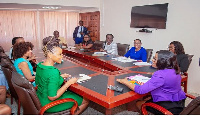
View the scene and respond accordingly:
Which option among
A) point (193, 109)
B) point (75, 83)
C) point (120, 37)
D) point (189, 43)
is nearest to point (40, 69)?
point (75, 83)

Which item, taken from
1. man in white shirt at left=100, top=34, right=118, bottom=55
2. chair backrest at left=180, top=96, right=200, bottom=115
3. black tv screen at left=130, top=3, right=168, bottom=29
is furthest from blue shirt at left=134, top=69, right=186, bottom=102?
black tv screen at left=130, top=3, right=168, bottom=29

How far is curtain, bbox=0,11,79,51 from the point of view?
8.20m

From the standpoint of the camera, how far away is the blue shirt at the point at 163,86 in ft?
5.98

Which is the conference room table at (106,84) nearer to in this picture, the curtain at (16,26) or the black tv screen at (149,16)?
the black tv screen at (149,16)

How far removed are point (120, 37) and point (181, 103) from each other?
13.9ft

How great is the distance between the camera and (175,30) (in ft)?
14.2

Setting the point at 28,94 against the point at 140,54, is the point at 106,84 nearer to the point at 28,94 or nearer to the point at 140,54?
the point at 28,94

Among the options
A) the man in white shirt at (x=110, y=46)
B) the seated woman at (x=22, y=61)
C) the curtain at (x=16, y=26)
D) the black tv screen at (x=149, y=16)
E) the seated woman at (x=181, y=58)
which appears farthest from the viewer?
the curtain at (x=16, y=26)

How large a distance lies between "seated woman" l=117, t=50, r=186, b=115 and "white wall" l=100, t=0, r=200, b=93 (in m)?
2.44

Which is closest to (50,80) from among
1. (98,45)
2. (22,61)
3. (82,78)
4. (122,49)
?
(82,78)

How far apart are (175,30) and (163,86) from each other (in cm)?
290

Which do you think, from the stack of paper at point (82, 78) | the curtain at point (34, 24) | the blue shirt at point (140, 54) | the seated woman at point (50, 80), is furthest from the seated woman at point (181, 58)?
the curtain at point (34, 24)

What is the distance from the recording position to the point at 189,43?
404cm

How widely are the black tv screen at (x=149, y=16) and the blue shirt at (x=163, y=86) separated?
9.86ft
